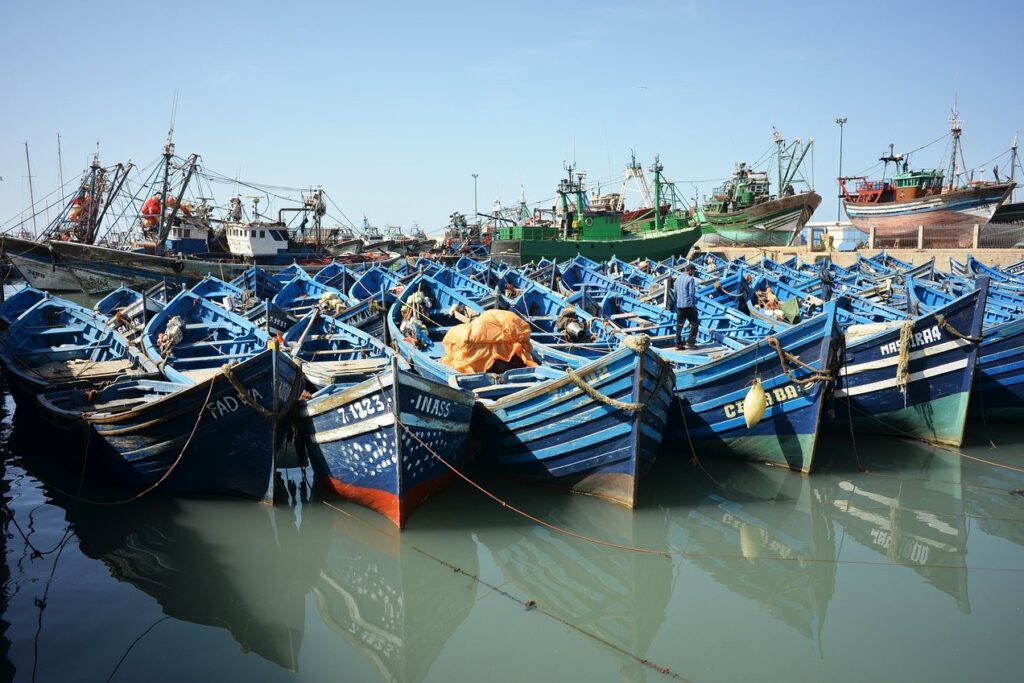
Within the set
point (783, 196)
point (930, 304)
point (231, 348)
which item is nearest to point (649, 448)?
point (231, 348)

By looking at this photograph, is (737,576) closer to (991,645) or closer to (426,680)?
(991,645)

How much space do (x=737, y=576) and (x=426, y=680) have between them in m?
3.61

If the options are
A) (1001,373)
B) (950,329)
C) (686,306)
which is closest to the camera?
(950,329)

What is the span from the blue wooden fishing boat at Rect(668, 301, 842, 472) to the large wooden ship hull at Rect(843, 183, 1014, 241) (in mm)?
28555

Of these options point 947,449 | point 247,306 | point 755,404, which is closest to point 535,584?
point 755,404

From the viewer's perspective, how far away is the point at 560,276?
21344 millimetres

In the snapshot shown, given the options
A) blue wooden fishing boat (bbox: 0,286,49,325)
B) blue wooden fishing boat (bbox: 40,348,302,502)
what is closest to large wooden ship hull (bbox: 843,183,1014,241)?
blue wooden fishing boat (bbox: 40,348,302,502)

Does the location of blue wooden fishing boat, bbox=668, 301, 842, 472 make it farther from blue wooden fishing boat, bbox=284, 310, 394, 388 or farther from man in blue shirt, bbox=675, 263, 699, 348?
blue wooden fishing boat, bbox=284, 310, 394, 388

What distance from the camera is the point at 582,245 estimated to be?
35.5 meters

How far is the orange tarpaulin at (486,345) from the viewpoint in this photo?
10086 millimetres

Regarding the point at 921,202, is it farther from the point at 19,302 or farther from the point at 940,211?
the point at 19,302

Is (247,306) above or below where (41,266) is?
below

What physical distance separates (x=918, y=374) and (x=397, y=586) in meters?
8.31

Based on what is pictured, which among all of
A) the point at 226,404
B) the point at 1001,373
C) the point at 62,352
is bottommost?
the point at 1001,373
